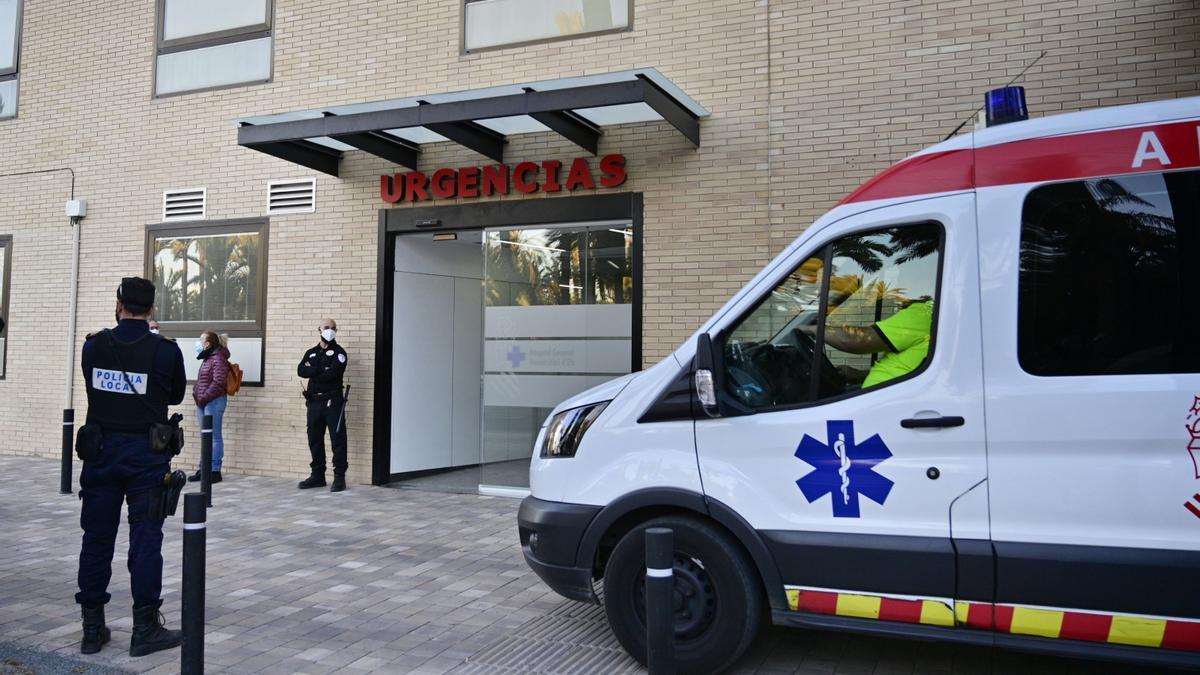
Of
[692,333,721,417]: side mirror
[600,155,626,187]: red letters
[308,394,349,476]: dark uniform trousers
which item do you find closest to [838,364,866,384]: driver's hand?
[692,333,721,417]: side mirror

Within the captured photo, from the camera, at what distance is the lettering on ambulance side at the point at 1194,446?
3.33m

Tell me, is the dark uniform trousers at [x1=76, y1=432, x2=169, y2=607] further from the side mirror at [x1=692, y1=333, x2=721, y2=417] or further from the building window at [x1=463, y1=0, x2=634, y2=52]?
the building window at [x1=463, y1=0, x2=634, y2=52]

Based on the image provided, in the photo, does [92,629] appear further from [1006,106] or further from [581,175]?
[581,175]

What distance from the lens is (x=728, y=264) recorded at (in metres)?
8.51

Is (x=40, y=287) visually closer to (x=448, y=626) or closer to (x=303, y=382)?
(x=303, y=382)

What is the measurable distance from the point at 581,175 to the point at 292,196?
3893 millimetres

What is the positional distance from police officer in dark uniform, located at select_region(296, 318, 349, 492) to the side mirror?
648 cm

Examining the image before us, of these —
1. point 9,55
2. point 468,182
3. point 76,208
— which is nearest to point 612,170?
point 468,182

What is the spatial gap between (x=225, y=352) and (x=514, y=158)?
4.16 metres

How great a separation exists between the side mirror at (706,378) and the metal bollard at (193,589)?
2343mm

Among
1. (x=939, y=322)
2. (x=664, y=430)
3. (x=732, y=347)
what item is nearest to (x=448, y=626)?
(x=664, y=430)

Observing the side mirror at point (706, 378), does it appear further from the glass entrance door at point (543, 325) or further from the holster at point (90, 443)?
the glass entrance door at point (543, 325)

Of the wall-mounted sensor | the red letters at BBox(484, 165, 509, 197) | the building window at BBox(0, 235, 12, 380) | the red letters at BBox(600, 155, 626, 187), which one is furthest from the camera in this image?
the building window at BBox(0, 235, 12, 380)

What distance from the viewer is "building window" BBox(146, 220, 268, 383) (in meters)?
10.8
